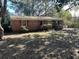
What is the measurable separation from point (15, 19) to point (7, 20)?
1250 millimetres

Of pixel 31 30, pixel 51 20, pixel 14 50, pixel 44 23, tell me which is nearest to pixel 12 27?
pixel 31 30

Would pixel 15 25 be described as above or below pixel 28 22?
below

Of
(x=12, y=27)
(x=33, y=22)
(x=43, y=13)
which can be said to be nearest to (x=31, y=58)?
(x=12, y=27)

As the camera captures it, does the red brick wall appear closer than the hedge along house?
Yes

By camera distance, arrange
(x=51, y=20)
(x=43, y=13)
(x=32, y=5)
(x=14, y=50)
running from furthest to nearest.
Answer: (x=43, y=13) < (x=32, y=5) < (x=51, y=20) < (x=14, y=50)

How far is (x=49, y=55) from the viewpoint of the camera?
9188 mm

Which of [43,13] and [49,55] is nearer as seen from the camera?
[49,55]

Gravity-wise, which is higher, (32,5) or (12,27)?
(32,5)

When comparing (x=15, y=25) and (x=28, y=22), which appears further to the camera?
(x=28, y=22)

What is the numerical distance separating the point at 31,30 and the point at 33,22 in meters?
1.81

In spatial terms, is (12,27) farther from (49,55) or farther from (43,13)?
(43,13)

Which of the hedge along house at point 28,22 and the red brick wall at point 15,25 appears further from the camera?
the hedge along house at point 28,22

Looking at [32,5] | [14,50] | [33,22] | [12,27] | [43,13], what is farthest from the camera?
[43,13]

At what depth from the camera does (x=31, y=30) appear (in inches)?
1059
